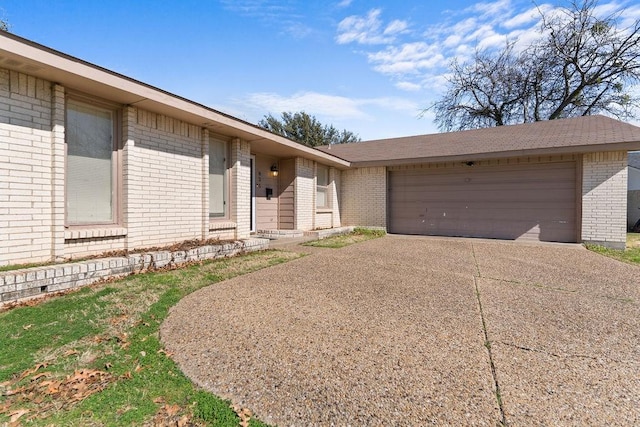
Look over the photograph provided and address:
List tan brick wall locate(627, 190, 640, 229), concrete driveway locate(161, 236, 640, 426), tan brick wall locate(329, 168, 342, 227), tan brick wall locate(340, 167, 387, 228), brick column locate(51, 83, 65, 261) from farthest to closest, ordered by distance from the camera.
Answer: tan brick wall locate(627, 190, 640, 229)
tan brick wall locate(329, 168, 342, 227)
tan brick wall locate(340, 167, 387, 228)
brick column locate(51, 83, 65, 261)
concrete driveway locate(161, 236, 640, 426)

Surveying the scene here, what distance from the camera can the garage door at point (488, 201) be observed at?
29.4ft

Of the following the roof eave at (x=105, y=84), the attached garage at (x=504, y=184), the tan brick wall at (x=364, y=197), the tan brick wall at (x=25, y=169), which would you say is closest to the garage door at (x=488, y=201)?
the attached garage at (x=504, y=184)

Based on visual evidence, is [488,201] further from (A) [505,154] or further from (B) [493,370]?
(B) [493,370]

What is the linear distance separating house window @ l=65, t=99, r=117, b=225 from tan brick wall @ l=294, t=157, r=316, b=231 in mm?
5555

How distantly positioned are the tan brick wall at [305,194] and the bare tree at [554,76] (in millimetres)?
16910

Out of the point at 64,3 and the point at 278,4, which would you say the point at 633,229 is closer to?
the point at 278,4

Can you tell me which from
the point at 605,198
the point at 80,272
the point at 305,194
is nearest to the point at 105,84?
the point at 80,272

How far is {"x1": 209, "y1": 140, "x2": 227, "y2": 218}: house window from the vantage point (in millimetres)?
6660

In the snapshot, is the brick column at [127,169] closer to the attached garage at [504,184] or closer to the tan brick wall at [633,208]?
the attached garage at [504,184]

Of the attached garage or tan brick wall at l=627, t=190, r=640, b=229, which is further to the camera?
tan brick wall at l=627, t=190, r=640, b=229

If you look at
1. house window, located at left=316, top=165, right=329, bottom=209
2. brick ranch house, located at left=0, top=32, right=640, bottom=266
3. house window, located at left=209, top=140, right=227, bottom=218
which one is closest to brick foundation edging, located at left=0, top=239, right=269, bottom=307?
brick ranch house, located at left=0, top=32, right=640, bottom=266

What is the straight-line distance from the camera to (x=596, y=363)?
88.7 inches

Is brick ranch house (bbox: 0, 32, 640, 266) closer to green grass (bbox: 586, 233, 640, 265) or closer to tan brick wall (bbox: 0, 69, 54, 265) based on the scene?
tan brick wall (bbox: 0, 69, 54, 265)

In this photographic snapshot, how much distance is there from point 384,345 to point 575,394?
1252 millimetres
